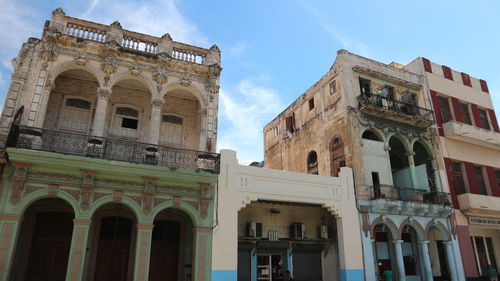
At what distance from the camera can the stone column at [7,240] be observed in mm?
10078

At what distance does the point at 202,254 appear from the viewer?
12.6 metres

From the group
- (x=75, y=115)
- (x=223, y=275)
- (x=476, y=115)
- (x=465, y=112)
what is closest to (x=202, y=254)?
(x=223, y=275)

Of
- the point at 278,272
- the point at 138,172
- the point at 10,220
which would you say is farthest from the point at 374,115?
the point at 10,220

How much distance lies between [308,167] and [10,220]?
15.3 m

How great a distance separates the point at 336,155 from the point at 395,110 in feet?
13.8

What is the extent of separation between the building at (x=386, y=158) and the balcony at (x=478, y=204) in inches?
46.4

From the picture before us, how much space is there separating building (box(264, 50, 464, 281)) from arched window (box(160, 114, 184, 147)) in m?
8.44

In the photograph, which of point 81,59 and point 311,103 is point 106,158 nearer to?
point 81,59

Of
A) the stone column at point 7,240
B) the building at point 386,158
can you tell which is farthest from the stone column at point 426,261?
the stone column at point 7,240

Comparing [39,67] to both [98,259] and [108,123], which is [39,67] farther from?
[98,259]

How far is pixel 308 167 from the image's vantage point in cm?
2120

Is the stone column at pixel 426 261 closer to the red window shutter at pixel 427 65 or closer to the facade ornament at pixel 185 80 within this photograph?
the red window shutter at pixel 427 65

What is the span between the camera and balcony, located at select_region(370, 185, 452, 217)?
1673cm

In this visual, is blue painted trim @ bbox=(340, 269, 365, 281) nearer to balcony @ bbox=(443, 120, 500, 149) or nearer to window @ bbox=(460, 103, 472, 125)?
balcony @ bbox=(443, 120, 500, 149)
